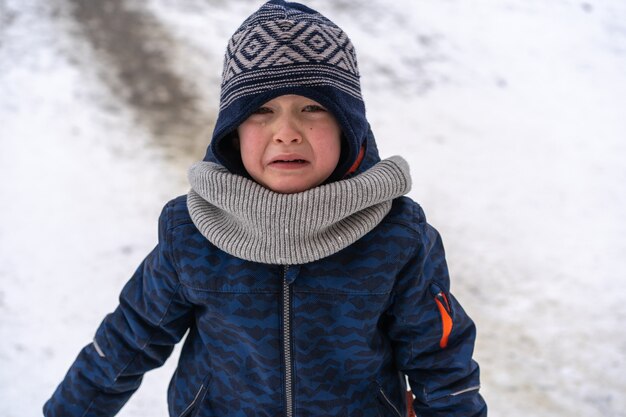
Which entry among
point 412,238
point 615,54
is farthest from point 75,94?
point 615,54

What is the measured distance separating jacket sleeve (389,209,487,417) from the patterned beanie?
28 centimetres

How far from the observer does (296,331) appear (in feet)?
4.41

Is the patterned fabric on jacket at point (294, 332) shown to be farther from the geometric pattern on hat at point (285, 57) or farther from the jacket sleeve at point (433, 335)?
the geometric pattern on hat at point (285, 57)

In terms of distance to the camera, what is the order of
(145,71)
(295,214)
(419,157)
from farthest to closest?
(145,71) → (419,157) → (295,214)

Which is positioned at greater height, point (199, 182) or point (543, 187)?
point (199, 182)

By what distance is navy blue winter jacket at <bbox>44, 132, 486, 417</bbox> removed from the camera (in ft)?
4.40

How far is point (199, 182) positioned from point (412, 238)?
1.57ft

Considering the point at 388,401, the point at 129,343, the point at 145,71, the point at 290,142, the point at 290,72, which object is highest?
the point at 290,72

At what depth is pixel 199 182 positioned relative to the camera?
1.35 m

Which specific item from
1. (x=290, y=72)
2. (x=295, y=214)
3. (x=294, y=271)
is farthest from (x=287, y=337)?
(x=290, y=72)

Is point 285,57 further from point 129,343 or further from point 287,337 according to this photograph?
point 129,343

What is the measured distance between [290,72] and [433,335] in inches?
25.5

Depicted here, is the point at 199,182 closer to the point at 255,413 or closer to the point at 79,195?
the point at 255,413

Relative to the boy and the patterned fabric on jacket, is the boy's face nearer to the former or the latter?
the boy
